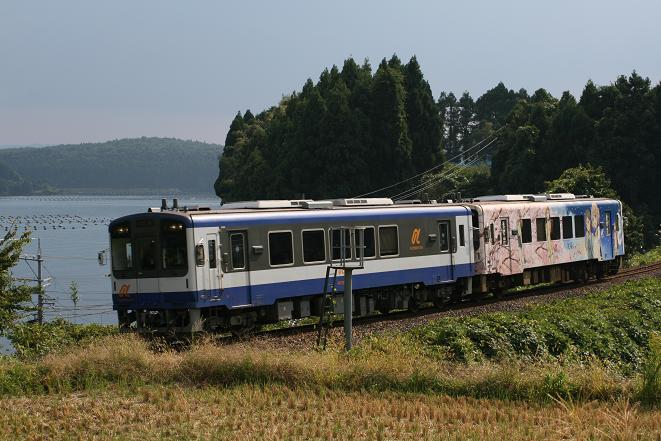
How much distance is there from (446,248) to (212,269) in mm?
9041

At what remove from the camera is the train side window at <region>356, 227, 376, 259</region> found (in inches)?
1013

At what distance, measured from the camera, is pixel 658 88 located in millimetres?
70625

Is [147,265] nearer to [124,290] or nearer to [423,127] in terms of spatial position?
[124,290]

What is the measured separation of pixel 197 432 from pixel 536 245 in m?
22.3

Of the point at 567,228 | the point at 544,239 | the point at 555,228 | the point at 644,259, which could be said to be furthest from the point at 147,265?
the point at 644,259

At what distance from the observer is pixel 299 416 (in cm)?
1289

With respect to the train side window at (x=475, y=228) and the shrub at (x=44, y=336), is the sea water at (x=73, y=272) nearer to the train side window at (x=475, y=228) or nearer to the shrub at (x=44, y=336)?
the shrub at (x=44, y=336)

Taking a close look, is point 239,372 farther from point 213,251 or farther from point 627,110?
point 627,110

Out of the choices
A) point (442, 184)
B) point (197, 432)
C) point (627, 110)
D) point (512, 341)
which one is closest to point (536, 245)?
point (512, 341)

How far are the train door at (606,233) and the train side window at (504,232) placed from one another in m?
7.16

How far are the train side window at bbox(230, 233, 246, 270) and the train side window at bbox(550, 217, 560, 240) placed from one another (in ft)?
47.3

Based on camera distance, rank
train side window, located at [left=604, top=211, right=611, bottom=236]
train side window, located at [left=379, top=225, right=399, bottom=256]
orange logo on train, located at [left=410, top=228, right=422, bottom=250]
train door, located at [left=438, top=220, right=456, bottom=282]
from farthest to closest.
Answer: train side window, located at [left=604, top=211, right=611, bottom=236]
train door, located at [left=438, top=220, right=456, bottom=282]
orange logo on train, located at [left=410, top=228, right=422, bottom=250]
train side window, located at [left=379, top=225, right=399, bottom=256]

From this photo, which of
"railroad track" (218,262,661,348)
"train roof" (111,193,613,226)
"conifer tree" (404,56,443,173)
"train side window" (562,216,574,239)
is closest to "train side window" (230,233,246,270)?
"train roof" (111,193,613,226)

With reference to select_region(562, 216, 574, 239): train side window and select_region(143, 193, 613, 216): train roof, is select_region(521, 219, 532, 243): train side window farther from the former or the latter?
select_region(562, 216, 574, 239): train side window
